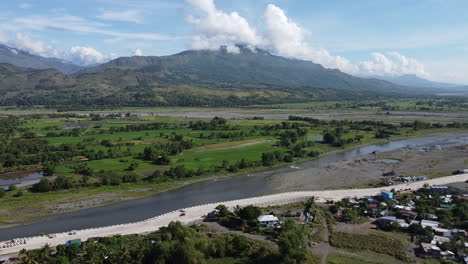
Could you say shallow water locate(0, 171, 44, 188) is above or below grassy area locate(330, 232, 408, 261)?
above

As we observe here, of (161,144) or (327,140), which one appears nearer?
(161,144)

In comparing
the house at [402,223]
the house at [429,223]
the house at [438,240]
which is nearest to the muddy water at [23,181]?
the house at [402,223]

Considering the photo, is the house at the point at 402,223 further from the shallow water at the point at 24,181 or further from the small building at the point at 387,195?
the shallow water at the point at 24,181

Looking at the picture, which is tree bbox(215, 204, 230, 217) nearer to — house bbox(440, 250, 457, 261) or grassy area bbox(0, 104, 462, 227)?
grassy area bbox(0, 104, 462, 227)

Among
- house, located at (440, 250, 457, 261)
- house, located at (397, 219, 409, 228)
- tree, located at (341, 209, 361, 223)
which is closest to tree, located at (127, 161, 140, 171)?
tree, located at (341, 209, 361, 223)

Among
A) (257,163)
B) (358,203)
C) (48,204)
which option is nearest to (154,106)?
(257,163)

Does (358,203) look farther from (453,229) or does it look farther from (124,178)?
(124,178)

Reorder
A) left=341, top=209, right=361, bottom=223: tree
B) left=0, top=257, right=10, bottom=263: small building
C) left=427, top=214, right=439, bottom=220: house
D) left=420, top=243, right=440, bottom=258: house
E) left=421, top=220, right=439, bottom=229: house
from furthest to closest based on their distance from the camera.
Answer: left=341, top=209, right=361, bottom=223: tree < left=427, top=214, right=439, bottom=220: house < left=421, top=220, right=439, bottom=229: house < left=420, top=243, right=440, bottom=258: house < left=0, top=257, right=10, bottom=263: small building
